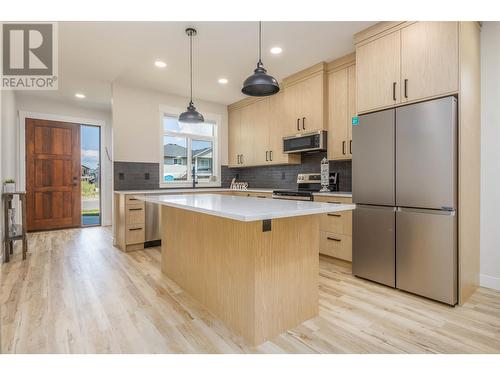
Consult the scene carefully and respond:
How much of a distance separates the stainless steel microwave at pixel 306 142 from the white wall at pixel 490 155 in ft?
5.43

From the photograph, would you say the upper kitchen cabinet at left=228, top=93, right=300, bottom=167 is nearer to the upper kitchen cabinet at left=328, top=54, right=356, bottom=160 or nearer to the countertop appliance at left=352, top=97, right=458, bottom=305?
the upper kitchen cabinet at left=328, top=54, right=356, bottom=160

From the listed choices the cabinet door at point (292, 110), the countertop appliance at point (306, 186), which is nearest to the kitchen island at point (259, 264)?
the countertop appliance at point (306, 186)

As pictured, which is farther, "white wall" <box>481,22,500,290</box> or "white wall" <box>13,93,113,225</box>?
"white wall" <box>13,93,113,225</box>

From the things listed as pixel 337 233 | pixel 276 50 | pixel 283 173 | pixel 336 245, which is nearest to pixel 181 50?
pixel 276 50

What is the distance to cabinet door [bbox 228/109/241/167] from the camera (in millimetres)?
5418

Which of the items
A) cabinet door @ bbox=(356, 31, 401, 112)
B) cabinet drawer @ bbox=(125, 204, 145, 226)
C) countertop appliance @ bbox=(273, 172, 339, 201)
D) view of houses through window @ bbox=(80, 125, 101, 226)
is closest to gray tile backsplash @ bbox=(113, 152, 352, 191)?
countertop appliance @ bbox=(273, 172, 339, 201)

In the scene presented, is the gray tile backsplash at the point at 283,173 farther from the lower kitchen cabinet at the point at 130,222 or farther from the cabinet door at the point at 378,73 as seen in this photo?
the lower kitchen cabinet at the point at 130,222

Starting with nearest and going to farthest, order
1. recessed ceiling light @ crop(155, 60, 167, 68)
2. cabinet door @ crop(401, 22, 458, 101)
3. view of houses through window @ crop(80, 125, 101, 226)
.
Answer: cabinet door @ crop(401, 22, 458, 101)
recessed ceiling light @ crop(155, 60, 167, 68)
view of houses through window @ crop(80, 125, 101, 226)

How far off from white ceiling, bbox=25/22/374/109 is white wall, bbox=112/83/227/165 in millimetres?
221

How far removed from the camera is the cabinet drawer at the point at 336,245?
311 cm

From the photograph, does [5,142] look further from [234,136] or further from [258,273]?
[258,273]

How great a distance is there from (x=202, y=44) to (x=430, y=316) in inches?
135

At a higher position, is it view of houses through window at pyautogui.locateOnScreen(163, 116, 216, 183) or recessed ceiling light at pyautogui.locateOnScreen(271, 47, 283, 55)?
recessed ceiling light at pyautogui.locateOnScreen(271, 47, 283, 55)
